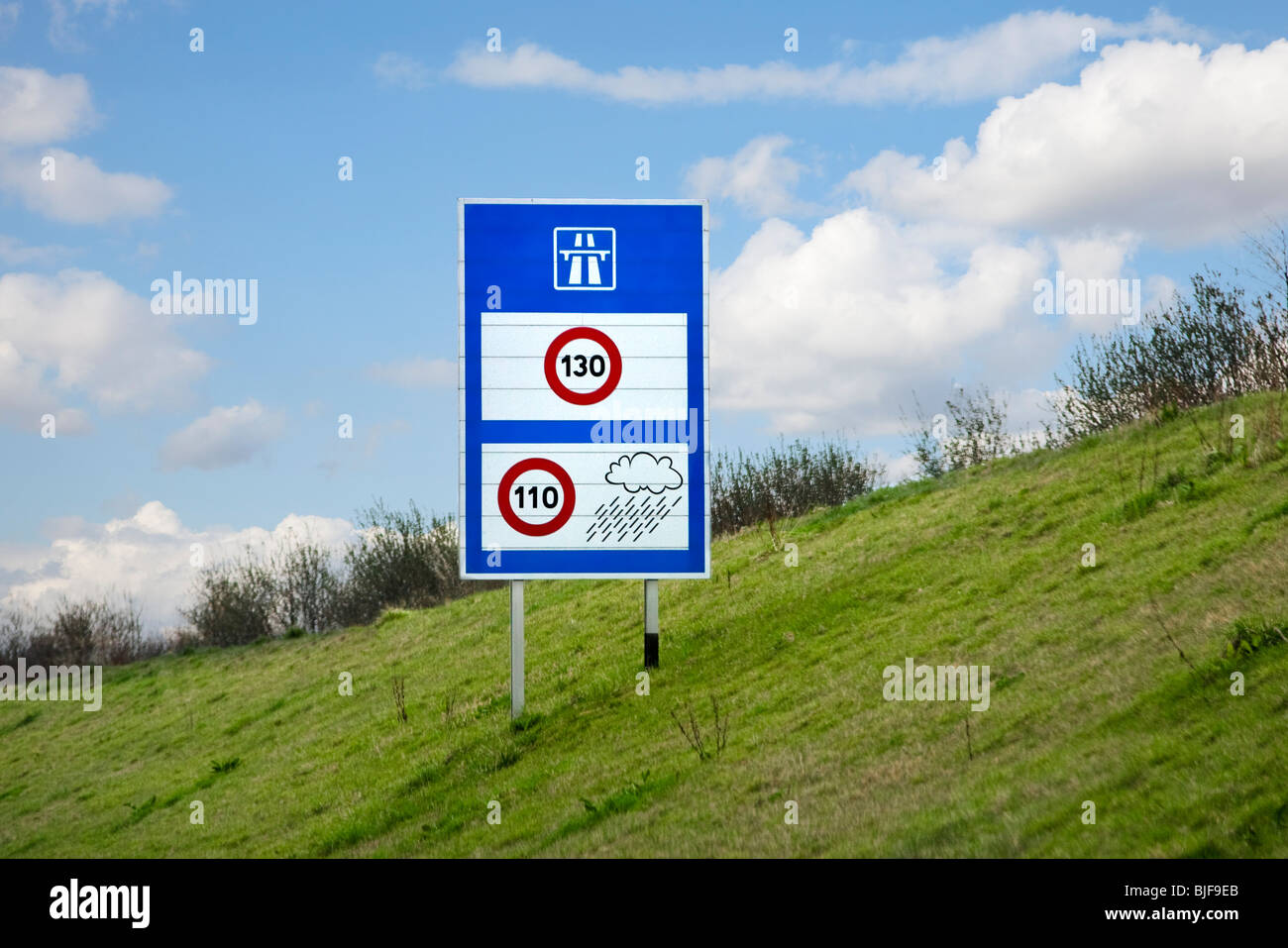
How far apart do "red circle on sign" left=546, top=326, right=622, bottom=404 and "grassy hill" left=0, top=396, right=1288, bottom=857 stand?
4070 millimetres

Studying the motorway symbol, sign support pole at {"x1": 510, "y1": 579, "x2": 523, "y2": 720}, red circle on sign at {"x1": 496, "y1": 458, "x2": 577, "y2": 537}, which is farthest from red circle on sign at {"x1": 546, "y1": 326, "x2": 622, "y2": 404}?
sign support pole at {"x1": 510, "y1": 579, "x2": 523, "y2": 720}

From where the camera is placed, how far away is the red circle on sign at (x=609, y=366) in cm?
1562

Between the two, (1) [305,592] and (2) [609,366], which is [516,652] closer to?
(2) [609,366]

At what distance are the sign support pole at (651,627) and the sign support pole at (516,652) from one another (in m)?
1.83

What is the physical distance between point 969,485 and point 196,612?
36.8 metres

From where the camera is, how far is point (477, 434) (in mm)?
15672

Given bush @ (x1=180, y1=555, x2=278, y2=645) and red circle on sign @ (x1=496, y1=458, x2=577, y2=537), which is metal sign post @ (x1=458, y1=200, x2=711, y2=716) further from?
bush @ (x1=180, y1=555, x2=278, y2=645)

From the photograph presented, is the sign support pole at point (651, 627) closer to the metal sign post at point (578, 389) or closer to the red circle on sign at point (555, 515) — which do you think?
the metal sign post at point (578, 389)

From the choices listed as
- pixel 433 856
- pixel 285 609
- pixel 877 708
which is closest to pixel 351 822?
pixel 433 856

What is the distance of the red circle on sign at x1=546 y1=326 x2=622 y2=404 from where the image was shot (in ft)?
51.3

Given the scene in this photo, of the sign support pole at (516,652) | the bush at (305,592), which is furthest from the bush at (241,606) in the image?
the sign support pole at (516,652)

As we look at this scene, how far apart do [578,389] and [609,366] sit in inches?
21.9
